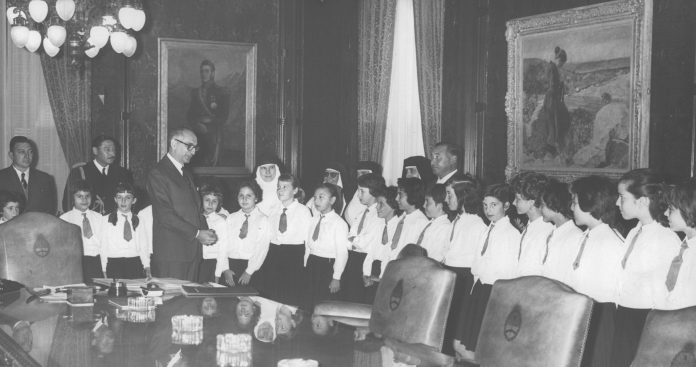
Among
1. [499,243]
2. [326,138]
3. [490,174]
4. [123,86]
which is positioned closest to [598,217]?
[499,243]

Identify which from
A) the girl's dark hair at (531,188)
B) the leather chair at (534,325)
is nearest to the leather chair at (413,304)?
the leather chair at (534,325)

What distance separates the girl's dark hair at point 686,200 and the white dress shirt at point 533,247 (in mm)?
1245

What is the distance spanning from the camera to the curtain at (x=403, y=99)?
9.48 m

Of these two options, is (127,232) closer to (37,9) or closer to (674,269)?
(37,9)

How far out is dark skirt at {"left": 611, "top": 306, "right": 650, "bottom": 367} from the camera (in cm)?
491

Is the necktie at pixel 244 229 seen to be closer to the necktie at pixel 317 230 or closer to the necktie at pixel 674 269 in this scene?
the necktie at pixel 317 230

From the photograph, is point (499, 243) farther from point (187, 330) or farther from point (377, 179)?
point (187, 330)

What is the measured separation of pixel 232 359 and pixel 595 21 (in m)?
5.25

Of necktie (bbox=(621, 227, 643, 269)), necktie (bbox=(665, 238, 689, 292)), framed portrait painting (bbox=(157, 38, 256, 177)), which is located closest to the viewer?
necktie (bbox=(665, 238, 689, 292))

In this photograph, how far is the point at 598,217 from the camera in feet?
17.8

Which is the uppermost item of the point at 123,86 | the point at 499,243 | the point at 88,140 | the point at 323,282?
the point at 123,86

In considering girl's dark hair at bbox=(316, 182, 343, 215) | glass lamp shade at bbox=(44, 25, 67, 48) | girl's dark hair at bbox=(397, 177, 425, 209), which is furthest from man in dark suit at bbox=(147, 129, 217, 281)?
girl's dark hair at bbox=(397, 177, 425, 209)

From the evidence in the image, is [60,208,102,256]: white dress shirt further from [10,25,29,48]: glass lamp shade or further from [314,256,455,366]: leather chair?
[314,256,455,366]: leather chair

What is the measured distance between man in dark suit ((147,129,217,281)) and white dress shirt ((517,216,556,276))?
2224 millimetres
